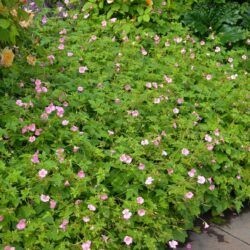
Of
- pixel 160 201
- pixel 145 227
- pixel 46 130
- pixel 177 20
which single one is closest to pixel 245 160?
pixel 160 201

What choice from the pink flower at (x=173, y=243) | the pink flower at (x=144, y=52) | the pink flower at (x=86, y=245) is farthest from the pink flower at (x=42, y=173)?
the pink flower at (x=144, y=52)

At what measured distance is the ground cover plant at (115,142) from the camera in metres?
2.83

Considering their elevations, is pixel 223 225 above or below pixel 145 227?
below

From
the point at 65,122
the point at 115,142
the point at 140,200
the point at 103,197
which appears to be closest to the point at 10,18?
the point at 65,122

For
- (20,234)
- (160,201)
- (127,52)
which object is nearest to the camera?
(20,234)

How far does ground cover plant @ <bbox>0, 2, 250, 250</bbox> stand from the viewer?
2.83 meters

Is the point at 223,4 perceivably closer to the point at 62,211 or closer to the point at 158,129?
the point at 158,129

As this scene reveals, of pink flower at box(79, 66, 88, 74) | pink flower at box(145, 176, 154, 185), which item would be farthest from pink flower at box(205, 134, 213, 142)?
pink flower at box(79, 66, 88, 74)

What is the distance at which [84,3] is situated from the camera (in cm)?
557

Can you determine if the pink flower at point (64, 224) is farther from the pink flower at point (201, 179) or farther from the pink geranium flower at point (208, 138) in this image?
the pink geranium flower at point (208, 138)

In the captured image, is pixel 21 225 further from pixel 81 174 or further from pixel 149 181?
pixel 149 181

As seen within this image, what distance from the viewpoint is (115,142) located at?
11.1 feet

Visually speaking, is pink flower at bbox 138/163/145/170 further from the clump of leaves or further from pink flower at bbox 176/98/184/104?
the clump of leaves

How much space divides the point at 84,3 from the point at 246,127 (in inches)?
94.1
